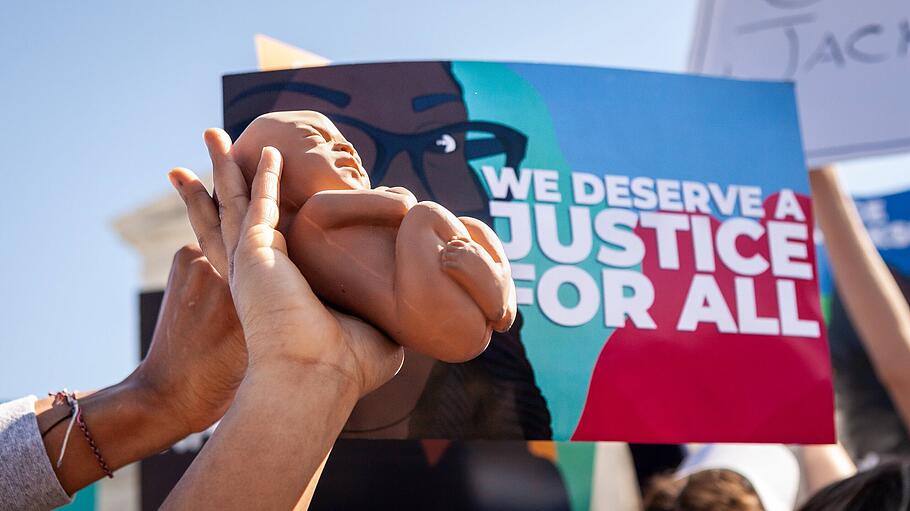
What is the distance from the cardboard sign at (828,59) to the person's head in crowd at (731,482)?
0.72 m

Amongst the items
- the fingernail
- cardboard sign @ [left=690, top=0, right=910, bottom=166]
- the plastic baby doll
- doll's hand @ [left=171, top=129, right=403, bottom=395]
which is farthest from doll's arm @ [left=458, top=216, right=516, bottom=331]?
cardboard sign @ [left=690, top=0, right=910, bottom=166]

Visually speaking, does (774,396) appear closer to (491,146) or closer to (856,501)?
(856,501)

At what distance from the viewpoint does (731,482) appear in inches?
86.4

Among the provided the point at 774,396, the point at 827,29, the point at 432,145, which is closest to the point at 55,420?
the point at 432,145

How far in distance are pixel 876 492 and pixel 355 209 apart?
40.9 inches

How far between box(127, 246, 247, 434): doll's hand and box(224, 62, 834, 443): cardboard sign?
20 cm

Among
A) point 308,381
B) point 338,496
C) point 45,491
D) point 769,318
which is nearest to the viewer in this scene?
point 308,381

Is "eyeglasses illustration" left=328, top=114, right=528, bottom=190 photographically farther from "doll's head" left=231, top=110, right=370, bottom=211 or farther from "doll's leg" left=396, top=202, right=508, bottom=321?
"doll's leg" left=396, top=202, right=508, bottom=321

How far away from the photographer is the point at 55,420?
127 cm

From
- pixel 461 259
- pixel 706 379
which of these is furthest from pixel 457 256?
pixel 706 379

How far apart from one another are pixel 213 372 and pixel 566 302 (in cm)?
51

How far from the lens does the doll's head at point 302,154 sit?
1116 mm

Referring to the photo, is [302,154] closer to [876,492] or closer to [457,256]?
[457,256]

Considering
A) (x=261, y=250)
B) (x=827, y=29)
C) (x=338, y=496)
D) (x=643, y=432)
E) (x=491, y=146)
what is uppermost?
(x=827, y=29)
